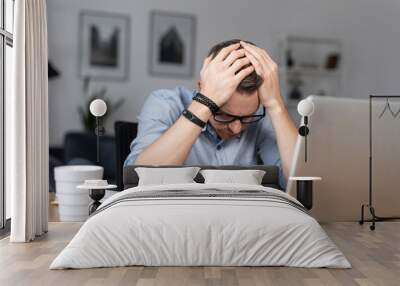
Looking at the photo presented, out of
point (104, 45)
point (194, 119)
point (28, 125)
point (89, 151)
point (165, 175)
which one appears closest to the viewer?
point (28, 125)

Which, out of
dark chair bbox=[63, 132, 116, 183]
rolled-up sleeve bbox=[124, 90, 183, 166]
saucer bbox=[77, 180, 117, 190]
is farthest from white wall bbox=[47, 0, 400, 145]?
saucer bbox=[77, 180, 117, 190]

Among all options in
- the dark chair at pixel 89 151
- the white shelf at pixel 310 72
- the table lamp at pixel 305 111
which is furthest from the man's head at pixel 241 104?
the white shelf at pixel 310 72

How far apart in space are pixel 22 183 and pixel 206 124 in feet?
4.95

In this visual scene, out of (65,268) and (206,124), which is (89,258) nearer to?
(65,268)

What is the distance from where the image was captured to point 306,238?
290 cm

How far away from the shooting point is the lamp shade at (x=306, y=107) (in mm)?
3801

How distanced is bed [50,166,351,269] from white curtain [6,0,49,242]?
97 centimetres

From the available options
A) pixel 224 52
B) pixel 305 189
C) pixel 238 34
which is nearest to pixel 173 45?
pixel 238 34

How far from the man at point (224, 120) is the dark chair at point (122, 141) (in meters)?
0.08

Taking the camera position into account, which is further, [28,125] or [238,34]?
[238,34]

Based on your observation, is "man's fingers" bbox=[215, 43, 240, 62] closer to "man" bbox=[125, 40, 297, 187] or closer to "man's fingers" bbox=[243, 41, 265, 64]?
"man" bbox=[125, 40, 297, 187]

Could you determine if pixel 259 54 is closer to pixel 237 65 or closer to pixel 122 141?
pixel 237 65

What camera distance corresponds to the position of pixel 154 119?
438 cm

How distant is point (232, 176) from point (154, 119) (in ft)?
2.81
